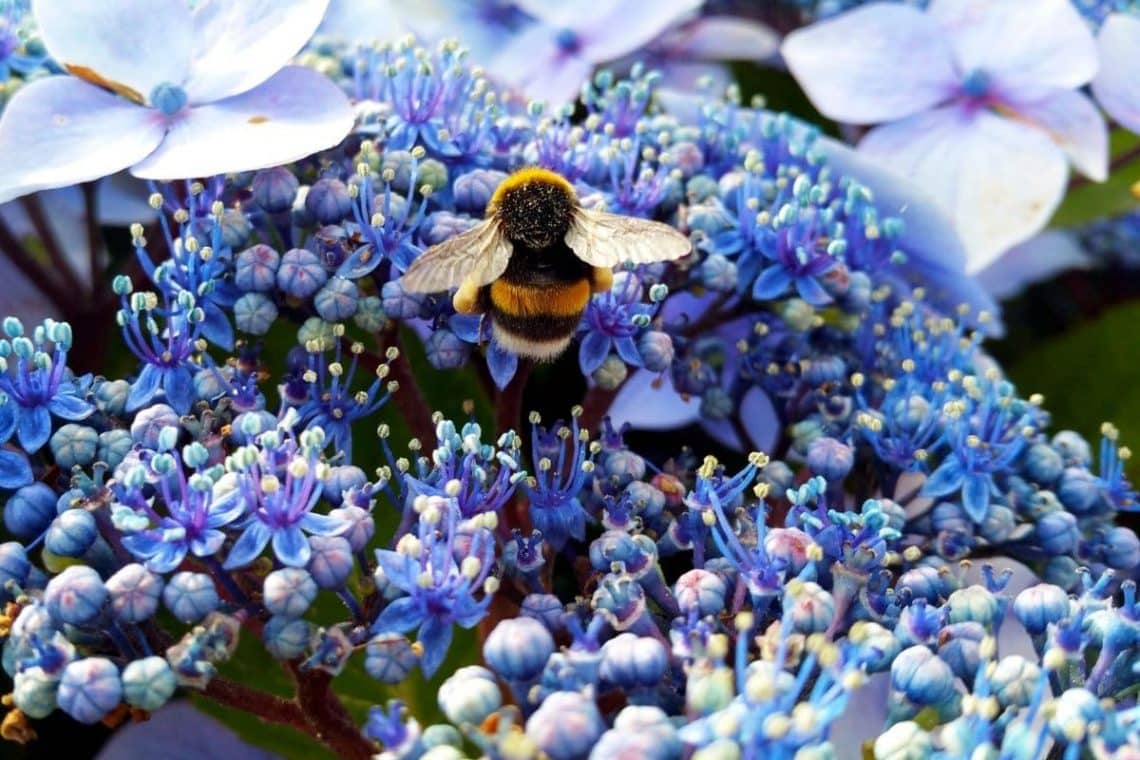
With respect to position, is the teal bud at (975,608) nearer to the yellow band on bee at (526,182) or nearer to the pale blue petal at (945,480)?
the pale blue petal at (945,480)

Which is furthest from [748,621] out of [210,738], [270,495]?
[210,738]

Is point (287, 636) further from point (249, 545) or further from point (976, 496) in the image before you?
point (976, 496)

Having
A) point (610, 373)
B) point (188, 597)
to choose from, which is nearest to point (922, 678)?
point (610, 373)

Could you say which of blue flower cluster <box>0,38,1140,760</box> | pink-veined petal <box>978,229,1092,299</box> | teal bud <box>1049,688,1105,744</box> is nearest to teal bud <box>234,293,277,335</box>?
blue flower cluster <box>0,38,1140,760</box>

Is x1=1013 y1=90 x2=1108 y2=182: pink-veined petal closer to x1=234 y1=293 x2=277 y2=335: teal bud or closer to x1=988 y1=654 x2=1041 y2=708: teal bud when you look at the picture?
x1=988 y1=654 x2=1041 y2=708: teal bud

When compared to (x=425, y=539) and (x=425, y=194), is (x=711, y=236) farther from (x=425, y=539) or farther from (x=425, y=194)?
(x=425, y=539)

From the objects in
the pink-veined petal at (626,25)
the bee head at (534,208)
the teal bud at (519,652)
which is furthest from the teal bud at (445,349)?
the pink-veined petal at (626,25)
